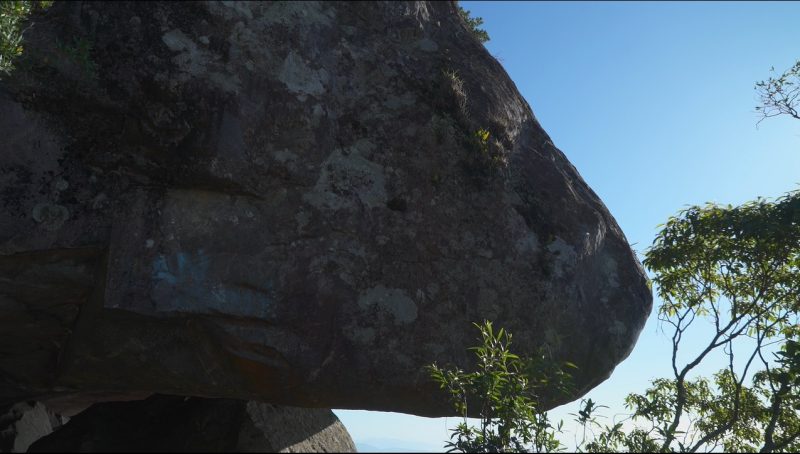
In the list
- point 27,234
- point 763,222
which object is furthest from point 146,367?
point 763,222

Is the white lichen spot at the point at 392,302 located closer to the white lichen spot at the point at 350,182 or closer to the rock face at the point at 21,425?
the white lichen spot at the point at 350,182

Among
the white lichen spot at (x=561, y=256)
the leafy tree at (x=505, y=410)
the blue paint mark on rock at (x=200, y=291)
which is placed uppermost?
the white lichen spot at (x=561, y=256)

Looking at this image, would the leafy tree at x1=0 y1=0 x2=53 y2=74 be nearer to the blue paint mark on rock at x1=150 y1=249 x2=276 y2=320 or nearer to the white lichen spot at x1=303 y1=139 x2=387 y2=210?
the blue paint mark on rock at x1=150 y1=249 x2=276 y2=320

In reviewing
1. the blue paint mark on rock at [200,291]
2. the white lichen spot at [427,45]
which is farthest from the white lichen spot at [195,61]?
the white lichen spot at [427,45]

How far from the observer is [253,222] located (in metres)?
6.08

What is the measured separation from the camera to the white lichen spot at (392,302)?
20.4 ft

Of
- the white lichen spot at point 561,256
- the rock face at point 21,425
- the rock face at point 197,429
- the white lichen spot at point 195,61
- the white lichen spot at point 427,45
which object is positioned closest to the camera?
the white lichen spot at point 195,61

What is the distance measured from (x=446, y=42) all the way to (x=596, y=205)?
8.07 ft

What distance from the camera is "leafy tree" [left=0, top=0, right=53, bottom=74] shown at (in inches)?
208

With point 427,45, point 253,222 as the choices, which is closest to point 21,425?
point 253,222

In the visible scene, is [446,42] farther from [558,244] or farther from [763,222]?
[763,222]

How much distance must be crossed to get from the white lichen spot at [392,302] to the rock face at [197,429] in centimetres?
171

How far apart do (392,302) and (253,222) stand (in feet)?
4.63

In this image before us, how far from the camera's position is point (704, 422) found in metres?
7.57
